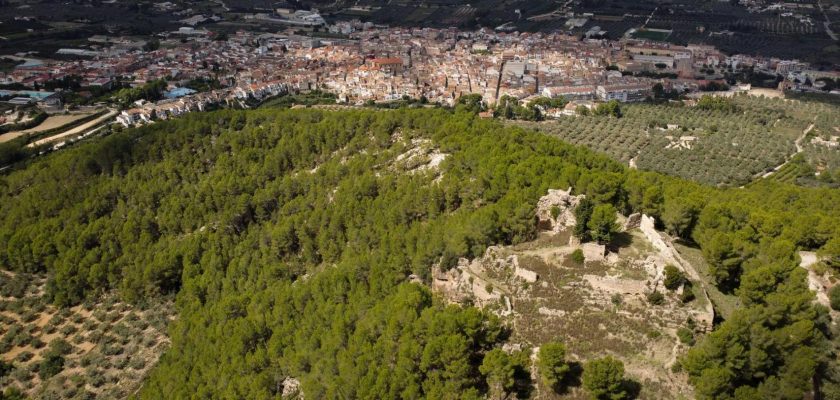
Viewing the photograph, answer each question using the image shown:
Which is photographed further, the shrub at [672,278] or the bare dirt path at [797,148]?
the bare dirt path at [797,148]

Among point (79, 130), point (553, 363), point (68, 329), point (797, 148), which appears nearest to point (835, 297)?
point (553, 363)

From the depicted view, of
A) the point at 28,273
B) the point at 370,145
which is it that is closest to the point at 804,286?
the point at 370,145

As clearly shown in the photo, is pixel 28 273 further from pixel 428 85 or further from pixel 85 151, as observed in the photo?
pixel 428 85

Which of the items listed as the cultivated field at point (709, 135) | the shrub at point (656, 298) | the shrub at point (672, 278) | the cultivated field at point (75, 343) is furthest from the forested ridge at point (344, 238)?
the cultivated field at point (709, 135)

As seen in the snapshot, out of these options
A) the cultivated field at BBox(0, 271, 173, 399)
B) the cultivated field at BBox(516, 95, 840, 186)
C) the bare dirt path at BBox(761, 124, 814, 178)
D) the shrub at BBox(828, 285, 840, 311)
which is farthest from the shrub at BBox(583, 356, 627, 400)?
the bare dirt path at BBox(761, 124, 814, 178)

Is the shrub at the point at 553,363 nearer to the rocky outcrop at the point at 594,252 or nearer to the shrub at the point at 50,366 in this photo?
the rocky outcrop at the point at 594,252

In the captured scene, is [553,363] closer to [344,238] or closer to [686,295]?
[686,295]

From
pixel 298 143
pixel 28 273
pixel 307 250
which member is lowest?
pixel 28 273
